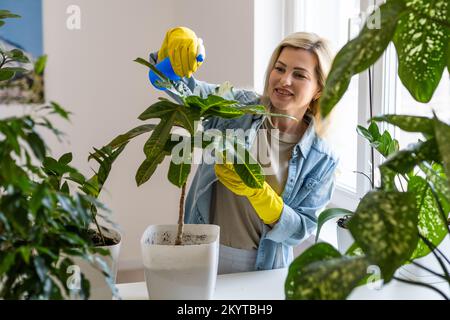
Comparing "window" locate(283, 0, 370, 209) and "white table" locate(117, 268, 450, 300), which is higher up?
"window" locate(283, 0, 370, 209)

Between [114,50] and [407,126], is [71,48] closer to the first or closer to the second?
[114,50]

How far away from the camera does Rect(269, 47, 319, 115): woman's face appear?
193cm

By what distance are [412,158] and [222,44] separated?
2.29 m

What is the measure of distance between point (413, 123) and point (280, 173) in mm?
1133

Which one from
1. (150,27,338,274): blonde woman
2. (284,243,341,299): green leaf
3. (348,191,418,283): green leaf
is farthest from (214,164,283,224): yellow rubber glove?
(348,191,418,283): green leaf

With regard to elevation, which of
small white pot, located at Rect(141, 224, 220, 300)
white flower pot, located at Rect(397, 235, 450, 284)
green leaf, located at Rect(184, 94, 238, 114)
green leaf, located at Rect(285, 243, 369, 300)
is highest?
green leaf, located at Rect(184, 94, 238, 114)

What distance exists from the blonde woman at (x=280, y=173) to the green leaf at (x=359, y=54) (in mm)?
1065

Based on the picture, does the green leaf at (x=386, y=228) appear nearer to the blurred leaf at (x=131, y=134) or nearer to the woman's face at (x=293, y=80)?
the blurred leaf at (x=131, y=134)

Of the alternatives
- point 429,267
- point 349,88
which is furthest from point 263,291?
point 349,88

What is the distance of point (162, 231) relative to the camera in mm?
1372

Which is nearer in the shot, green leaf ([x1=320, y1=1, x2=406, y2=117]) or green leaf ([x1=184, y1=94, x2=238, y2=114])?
green leaf ([x1=320, y1=1, x2=406, y2=117])

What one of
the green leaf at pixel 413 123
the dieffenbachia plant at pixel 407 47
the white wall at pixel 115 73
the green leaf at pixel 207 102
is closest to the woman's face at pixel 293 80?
the green leaf at pixel 207 102

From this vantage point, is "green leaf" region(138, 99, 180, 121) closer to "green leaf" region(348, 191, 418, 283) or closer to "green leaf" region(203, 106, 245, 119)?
"green leaf" region(203, 106, 245, 119)

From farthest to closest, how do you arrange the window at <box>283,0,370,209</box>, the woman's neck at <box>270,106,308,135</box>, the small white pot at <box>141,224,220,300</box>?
the window at <box>283,0,370,209</box>
the woman's neck at <box>270,106,308,135</box>
the small white pot at <box>141,224,220,300</box>
